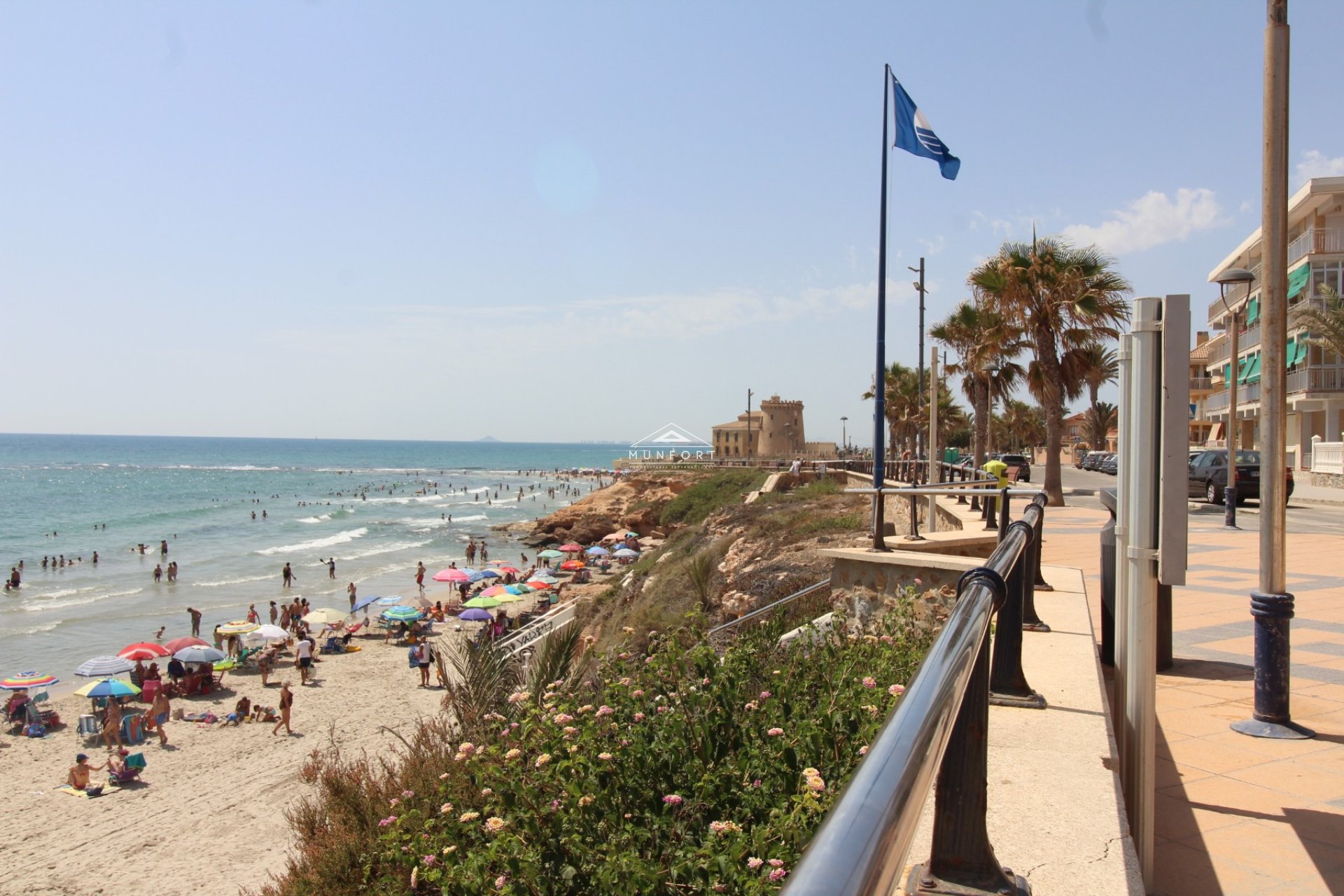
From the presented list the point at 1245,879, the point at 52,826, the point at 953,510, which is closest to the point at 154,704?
the point at 52,826

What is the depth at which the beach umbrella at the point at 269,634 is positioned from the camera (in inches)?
994

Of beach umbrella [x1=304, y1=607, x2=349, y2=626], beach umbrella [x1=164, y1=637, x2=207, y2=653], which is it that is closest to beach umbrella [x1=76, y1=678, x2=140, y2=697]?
beach umbrella [x1=164, y1=637, x2=207, y2=653]

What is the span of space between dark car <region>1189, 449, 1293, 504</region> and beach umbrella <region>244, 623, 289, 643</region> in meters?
23.6

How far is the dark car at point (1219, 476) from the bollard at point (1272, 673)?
1941cm

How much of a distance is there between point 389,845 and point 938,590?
4.92 m

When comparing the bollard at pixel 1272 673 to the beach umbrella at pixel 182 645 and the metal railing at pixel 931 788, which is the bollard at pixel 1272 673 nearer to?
the metal railing at pixel 931 788

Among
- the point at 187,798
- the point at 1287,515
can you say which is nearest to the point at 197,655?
the point at 187,798

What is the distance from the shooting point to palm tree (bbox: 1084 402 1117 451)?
68.2 m

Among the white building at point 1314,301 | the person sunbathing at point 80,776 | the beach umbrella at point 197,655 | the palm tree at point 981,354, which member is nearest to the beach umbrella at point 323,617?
the beach umbrella at point 197,655

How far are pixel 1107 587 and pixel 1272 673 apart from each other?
41.2 inches

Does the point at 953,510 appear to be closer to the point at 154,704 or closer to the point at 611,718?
the point at 611,718

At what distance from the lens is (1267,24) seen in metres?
4.99

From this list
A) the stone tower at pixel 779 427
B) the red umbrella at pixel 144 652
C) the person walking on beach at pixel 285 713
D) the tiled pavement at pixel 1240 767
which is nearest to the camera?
the tiled pavement at pixel 1240 767

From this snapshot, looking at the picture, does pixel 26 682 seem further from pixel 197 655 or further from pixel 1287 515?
pixel 1287 515
